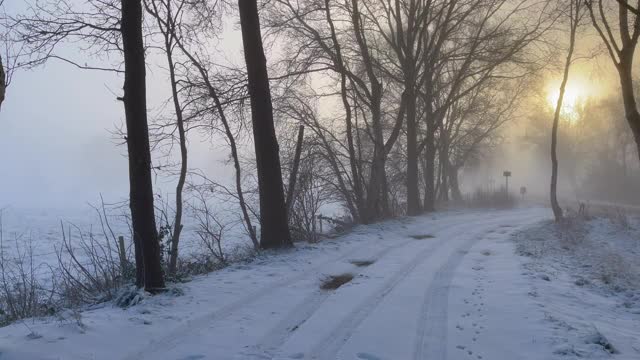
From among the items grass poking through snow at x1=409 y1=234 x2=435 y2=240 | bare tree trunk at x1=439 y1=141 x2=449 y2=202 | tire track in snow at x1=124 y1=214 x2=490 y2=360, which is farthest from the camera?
bare tree trunk at x1=439 y1=141 x2=449 y2=202

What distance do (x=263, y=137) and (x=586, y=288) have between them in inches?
265

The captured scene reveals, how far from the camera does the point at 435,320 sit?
6363 millimetres

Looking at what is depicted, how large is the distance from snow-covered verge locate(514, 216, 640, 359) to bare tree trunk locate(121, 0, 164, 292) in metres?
5.13

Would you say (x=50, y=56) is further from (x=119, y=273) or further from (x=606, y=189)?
(x=606, y=189)

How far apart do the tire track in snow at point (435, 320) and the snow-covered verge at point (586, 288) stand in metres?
1.14

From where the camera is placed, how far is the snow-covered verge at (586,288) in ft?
18.4

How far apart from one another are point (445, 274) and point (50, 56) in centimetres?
798

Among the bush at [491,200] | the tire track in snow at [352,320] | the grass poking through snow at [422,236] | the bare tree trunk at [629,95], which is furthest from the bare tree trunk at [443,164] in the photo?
the tire track in snow at [352,320]

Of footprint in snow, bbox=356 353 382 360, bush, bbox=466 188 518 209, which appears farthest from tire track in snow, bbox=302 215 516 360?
bush, bbox=466 188 518 209

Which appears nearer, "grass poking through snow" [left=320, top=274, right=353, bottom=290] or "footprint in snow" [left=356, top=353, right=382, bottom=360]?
"footprint in snow" [left=356, top=353, right=382, bottom=360]

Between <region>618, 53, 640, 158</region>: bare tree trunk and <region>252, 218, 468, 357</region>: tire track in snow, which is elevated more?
<region>618, 53, 640, 158</region>: bare tree trunk

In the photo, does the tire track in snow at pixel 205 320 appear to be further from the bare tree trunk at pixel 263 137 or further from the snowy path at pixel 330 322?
the bare tree trunk at pixel 263 137

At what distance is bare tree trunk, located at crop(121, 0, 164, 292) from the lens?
708 centimetres

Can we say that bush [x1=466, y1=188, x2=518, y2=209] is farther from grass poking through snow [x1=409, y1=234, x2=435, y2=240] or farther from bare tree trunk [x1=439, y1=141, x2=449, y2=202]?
grass poking through snow [x1=409, y1=234, x2=435, y2=240]
